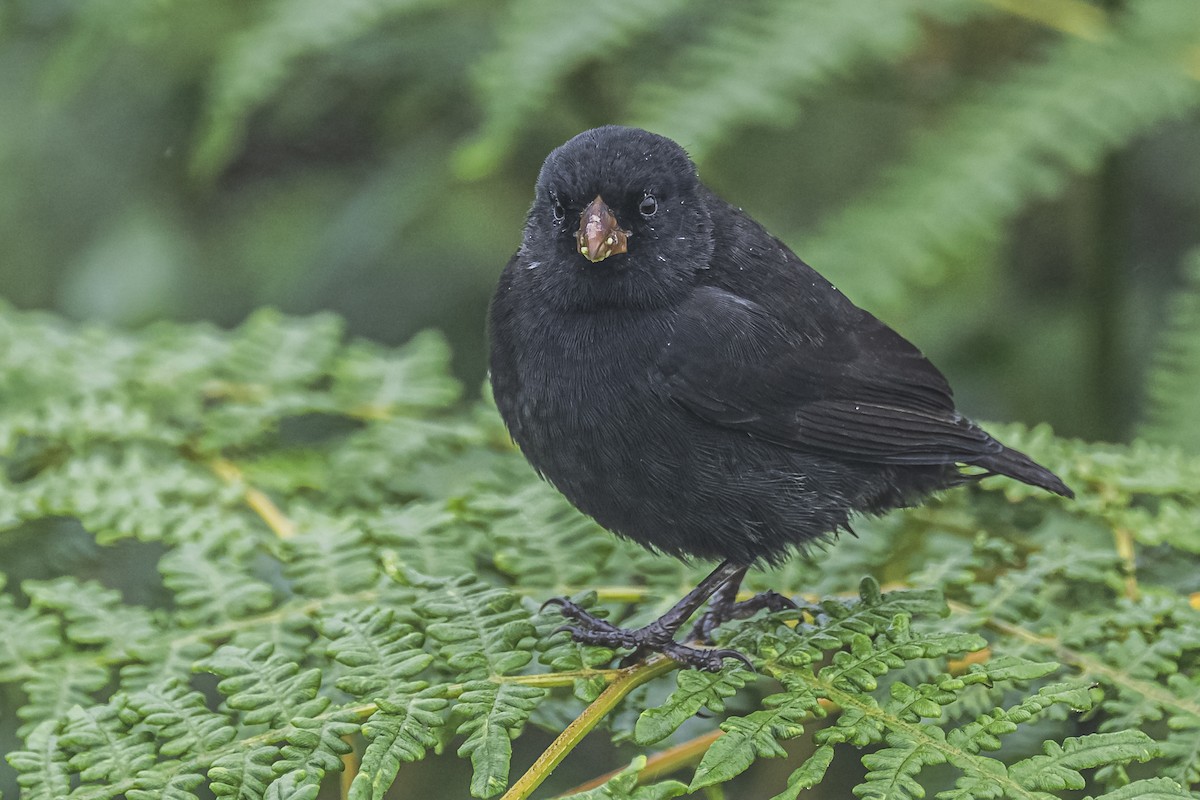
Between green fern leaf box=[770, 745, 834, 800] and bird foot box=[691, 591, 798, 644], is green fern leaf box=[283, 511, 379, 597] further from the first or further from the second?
green fern leaf box=[770, 745, 834, 800]

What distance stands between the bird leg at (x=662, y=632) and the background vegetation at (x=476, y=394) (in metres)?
0.06

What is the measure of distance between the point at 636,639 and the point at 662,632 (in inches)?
2.4

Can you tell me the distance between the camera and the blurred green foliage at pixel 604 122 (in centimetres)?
382

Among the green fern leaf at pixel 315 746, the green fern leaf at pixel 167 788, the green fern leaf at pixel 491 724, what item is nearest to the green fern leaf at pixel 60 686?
the green fern leaf at pixel 167 788

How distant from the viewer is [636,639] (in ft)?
7.70

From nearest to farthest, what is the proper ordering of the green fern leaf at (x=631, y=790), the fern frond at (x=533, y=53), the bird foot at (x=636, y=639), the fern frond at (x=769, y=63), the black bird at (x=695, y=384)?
1. the green fern leaf at (x=631, y=790)
2. the bird foot at (x=636, y=639)
3. the black bird at (x=695, y=384)
4. the fern frond at (x=533, y=53)
5. the fern frond at (x=769, y=63)

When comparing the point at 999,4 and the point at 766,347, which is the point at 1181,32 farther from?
the point at 766,347

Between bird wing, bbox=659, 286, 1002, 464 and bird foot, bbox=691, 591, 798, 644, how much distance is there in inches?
12.4

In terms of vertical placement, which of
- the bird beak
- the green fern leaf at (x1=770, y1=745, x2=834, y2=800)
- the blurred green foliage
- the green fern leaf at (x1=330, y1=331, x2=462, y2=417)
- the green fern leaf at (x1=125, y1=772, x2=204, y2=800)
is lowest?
the green fern leaf at (x1=125, y1=772, x2=204, y2=800)

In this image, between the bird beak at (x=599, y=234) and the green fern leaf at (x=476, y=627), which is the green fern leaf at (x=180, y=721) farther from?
the bird beak at (x=599, y=234)

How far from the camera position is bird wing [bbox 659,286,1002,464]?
8.43ft

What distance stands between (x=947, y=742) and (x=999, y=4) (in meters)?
2.98

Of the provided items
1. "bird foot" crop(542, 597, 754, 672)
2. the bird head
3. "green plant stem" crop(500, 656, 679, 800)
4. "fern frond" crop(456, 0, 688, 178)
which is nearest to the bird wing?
the bird head

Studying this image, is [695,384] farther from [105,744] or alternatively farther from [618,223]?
[105,744]
